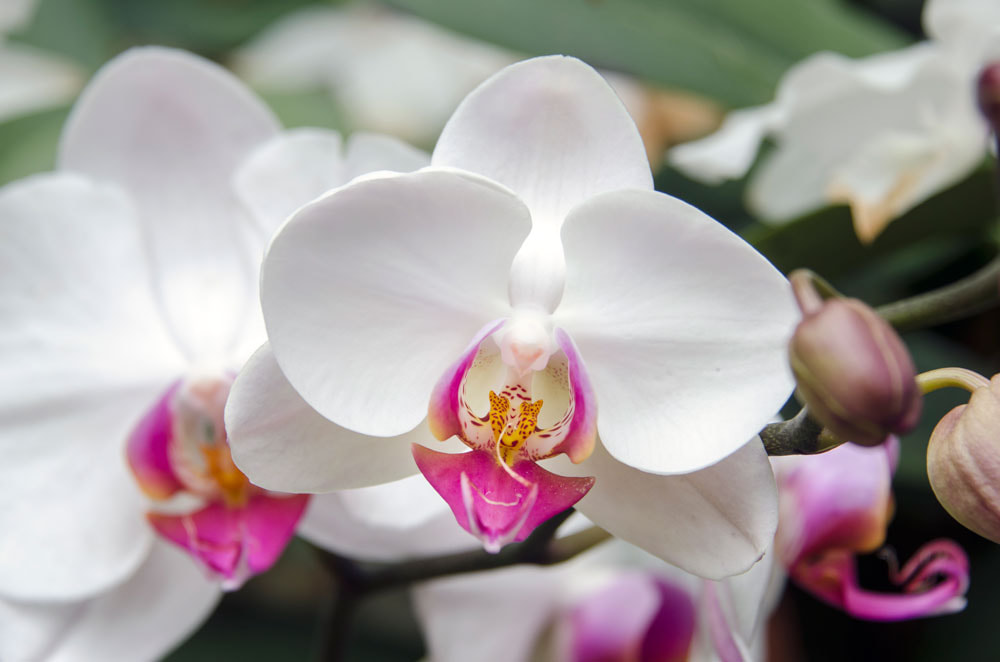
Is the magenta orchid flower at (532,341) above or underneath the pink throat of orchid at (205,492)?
above

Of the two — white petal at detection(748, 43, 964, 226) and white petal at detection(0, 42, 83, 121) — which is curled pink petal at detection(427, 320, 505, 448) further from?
white petal at detection(0, 42, 83, 121)

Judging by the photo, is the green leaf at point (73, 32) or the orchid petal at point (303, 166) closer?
the orchid petal at point (303, 166)

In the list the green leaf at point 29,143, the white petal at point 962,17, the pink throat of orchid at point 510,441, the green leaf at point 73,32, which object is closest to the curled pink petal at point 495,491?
the pink throat of orchid at point 510,441

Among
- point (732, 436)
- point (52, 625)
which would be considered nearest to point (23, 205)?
point (52, 625)

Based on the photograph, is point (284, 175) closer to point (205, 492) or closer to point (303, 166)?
point (303, 166)

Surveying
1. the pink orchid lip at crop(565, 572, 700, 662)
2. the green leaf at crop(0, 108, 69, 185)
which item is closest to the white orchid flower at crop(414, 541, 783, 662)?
the pink orchid lip at crop(565, 572, 700, 662)

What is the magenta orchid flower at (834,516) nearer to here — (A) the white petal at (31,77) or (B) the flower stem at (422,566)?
(B) the flower stem at (422,566)

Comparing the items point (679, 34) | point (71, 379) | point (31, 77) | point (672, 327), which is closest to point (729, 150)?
point (679, 34)
